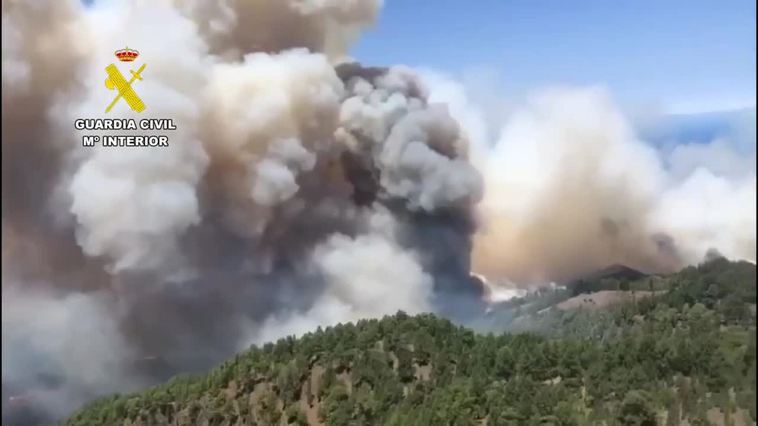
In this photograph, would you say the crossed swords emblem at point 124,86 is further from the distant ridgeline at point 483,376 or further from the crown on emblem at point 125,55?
the distant ridgeline at point 483,376

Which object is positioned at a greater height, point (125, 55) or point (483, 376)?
point (125, 55)

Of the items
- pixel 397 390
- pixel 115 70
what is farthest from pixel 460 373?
pixel 115 70

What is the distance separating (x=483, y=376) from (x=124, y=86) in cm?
1070

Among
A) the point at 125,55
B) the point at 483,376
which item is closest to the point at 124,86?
the point at 125,55

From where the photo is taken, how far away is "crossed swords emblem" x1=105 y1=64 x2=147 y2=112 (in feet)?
59.5

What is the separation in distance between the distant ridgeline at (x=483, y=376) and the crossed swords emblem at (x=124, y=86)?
22.3 feet

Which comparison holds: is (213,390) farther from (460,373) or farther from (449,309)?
(449,309)

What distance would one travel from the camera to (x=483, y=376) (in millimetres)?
17031

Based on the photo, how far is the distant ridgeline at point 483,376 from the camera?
15.2 m

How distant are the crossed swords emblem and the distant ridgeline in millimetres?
6799

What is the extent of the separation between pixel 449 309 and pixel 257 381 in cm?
935

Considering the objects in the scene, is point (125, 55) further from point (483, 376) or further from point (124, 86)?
point (483, 376)

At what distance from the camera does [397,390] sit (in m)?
17.1

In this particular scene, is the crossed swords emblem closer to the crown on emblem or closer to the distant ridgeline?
the crown on emblem
